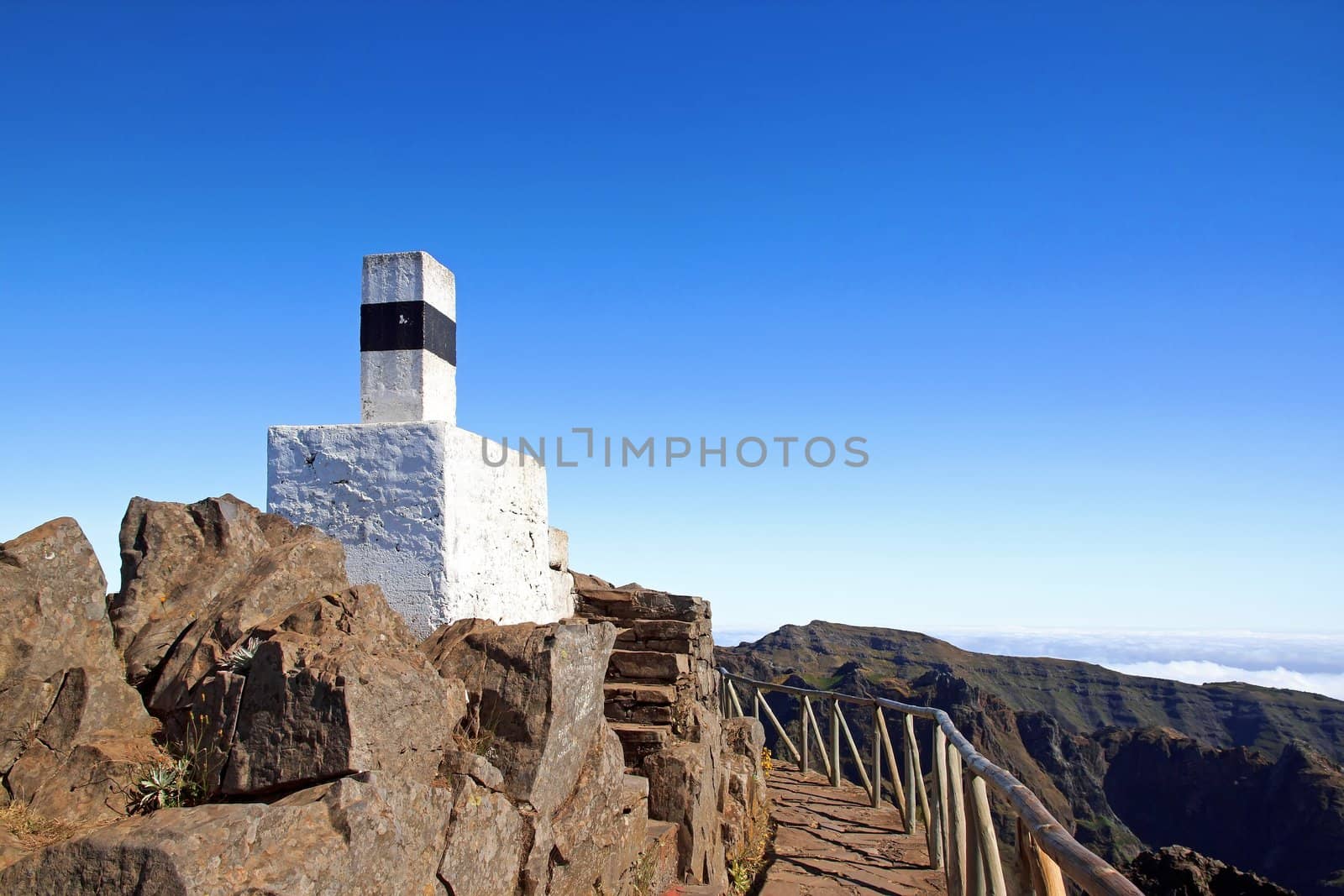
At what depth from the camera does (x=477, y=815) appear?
4641 mm

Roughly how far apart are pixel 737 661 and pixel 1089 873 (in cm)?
4796

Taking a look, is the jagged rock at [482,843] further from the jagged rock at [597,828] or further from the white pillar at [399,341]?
the white pillar at [399,341]

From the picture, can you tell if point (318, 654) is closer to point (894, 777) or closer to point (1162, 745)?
point (894, 777)

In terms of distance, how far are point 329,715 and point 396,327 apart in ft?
13.0

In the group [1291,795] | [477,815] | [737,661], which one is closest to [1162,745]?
[1291,795]

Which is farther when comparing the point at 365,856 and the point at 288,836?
the point at 365,856

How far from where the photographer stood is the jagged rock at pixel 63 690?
4.13 m

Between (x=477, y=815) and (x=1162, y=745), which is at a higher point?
(x=477, y=815)

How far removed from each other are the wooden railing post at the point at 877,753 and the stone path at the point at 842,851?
16cm

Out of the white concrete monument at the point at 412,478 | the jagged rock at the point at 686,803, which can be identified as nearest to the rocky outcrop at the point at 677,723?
the jagged rock at the point at 686,803

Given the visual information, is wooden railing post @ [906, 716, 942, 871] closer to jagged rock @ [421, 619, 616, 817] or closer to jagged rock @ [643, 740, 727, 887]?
jagged rock @ [643, 740, 727, 887]

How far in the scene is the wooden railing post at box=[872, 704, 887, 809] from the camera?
1132 centimetres

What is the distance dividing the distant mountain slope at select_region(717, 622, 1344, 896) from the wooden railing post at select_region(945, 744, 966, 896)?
90.8 feet

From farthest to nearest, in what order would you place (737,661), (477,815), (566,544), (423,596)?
(737,661) < (566,544) < (423,596) < (477,815)
